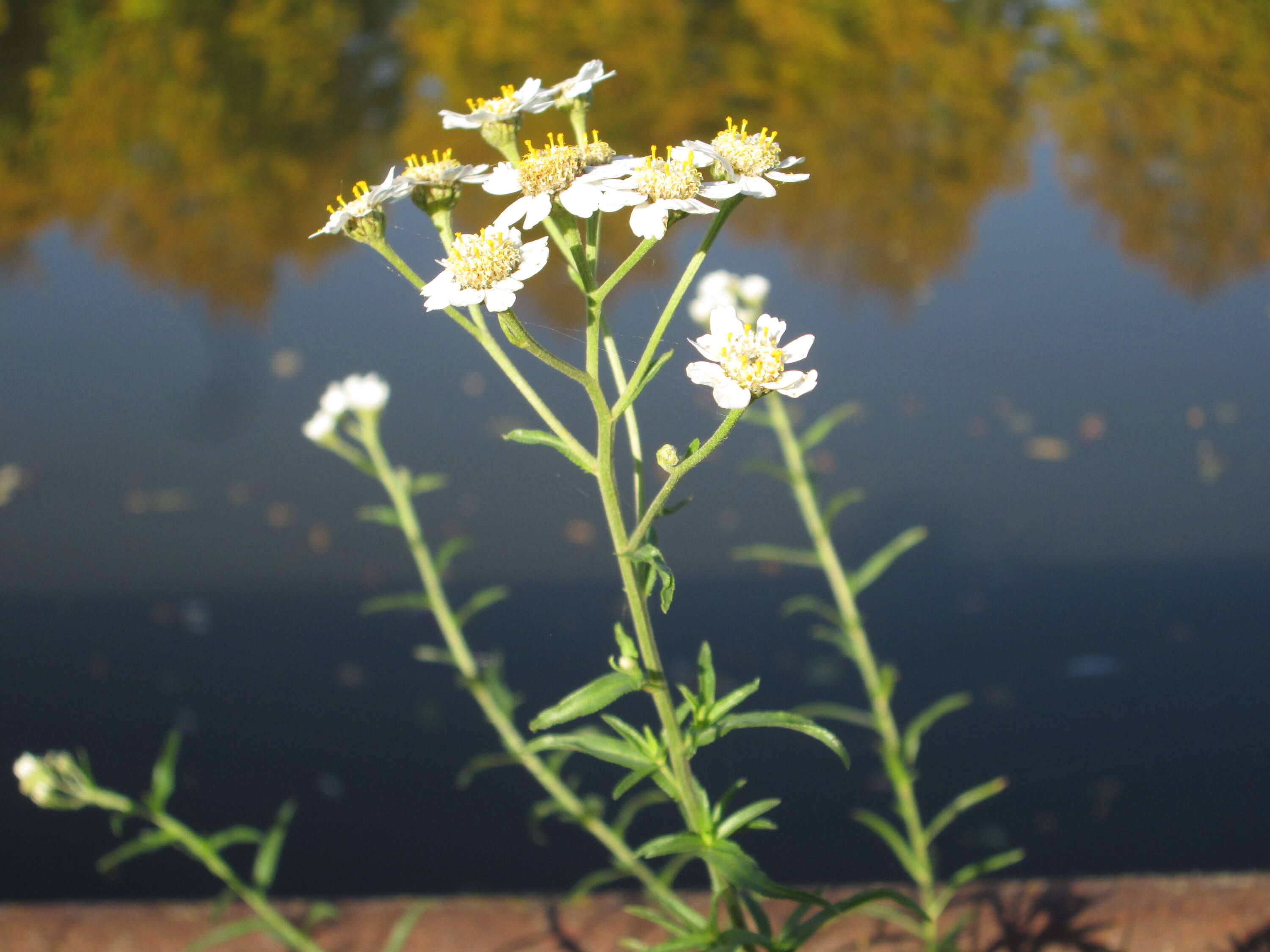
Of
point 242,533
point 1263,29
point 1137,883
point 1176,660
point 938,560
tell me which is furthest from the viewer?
point 1263,29

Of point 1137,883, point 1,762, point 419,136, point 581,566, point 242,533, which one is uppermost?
point 419,136

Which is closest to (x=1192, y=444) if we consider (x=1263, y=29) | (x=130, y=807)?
(x=1263, y=29)

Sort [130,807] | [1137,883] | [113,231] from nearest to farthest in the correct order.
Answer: [130,807]
[1137,883]
[113,231]

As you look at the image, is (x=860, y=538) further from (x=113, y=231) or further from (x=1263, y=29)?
(x=113, y=231)

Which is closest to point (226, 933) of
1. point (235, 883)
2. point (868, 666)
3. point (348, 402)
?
point (235, 883)

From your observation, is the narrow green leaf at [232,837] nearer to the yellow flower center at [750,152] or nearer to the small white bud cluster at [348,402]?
the small white bud cluster at [348,402]

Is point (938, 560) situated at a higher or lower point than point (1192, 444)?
lower

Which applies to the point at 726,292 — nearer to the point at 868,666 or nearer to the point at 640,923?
the point at 868,666

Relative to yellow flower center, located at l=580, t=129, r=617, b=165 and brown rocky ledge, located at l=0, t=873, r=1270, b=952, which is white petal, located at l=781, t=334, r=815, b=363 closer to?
yellow flower center, located at l=580, t=129, r=617, b=165
